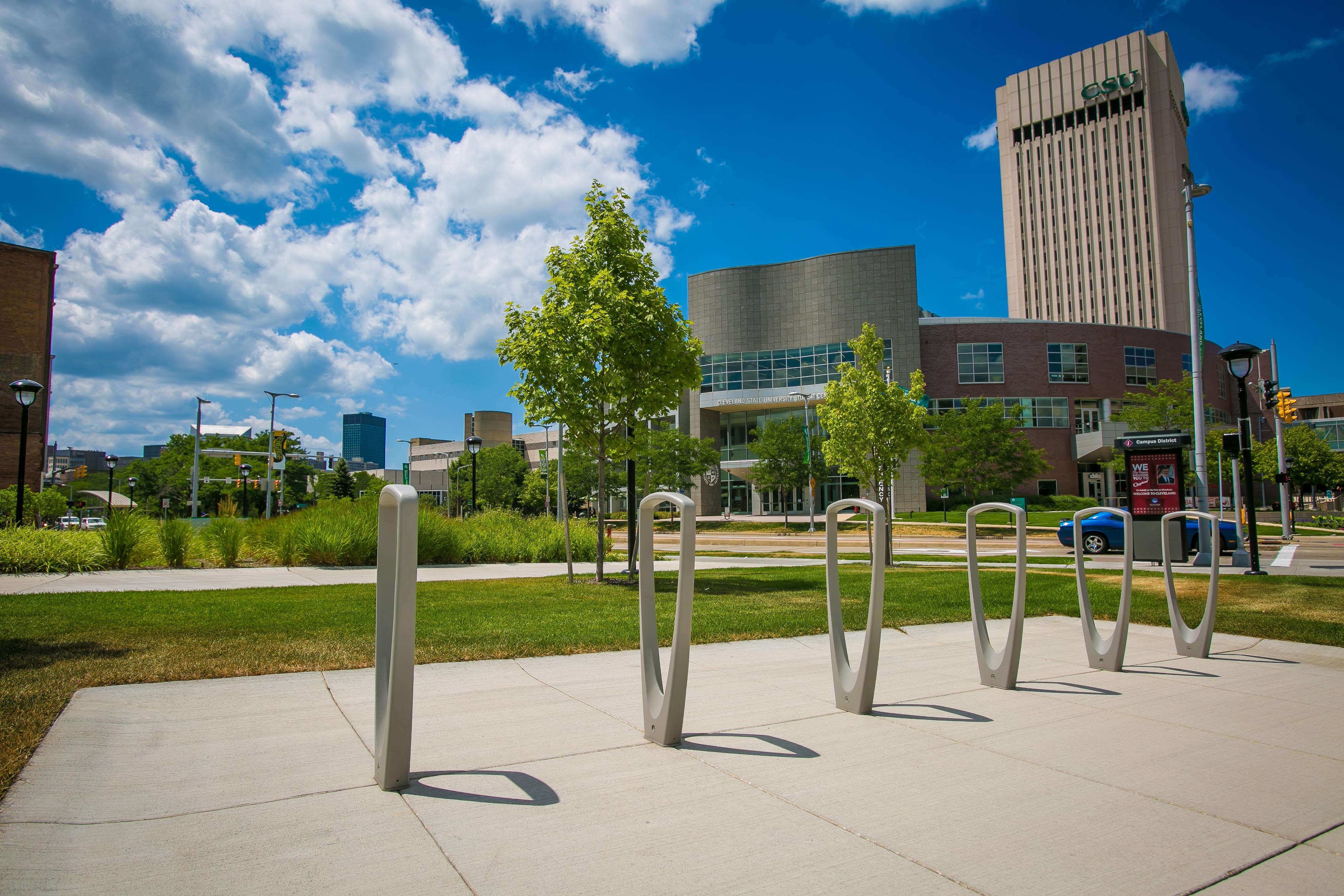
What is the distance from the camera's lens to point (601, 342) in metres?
12.1

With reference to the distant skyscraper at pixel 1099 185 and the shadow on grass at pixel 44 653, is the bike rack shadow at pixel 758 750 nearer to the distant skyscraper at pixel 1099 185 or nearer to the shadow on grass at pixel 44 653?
the shadow on grass at pixel 44 653

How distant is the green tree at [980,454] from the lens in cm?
4353

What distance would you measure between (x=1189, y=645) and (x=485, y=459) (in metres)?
73.4

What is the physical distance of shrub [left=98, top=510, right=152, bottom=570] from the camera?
1483cm

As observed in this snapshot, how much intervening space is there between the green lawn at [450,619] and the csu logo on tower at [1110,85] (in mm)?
108377

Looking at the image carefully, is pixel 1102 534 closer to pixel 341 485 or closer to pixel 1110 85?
pixel 341 485

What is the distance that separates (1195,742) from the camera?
4285 millimetres

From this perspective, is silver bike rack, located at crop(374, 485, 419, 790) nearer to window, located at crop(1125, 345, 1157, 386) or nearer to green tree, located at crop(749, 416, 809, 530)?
green tree, located at crop(749, 416, 809, 530)

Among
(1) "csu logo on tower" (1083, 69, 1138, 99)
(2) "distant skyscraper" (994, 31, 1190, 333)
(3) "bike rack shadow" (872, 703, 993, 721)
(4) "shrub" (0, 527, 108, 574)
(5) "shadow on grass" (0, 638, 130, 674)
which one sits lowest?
(3) "bike rack shadow" (872, 703, 993, 721)

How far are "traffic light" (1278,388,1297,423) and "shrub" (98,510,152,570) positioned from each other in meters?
38.6

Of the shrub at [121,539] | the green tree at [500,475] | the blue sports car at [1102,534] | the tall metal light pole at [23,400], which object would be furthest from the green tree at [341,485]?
the blue sports car at [1102,534]

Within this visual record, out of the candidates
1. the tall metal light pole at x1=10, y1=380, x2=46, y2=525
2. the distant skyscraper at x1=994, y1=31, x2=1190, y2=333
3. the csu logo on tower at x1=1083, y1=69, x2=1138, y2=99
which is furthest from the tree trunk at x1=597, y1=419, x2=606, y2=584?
the csu logo on tower at x1=1083, y1=69, x2=1138, y2=99

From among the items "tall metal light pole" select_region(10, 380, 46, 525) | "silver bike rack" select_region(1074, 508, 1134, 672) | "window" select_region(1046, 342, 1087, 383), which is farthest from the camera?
"window" select_region(1046, 342, 1087, 383)

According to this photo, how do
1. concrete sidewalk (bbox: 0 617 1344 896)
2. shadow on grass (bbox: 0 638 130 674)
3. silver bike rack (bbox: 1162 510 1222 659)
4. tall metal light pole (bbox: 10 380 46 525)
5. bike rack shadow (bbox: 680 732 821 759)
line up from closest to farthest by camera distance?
concrete sidewalk (bbox: 0 617 1344 896)
bike rack shadow (bbox: 680 732 821 759)
shadow on grass (bbox: 0 638 130 674)
silver bike rack (bbox: 1162 510 1222 659)
tall metal light pole (bbox: 10 380 46 525)
